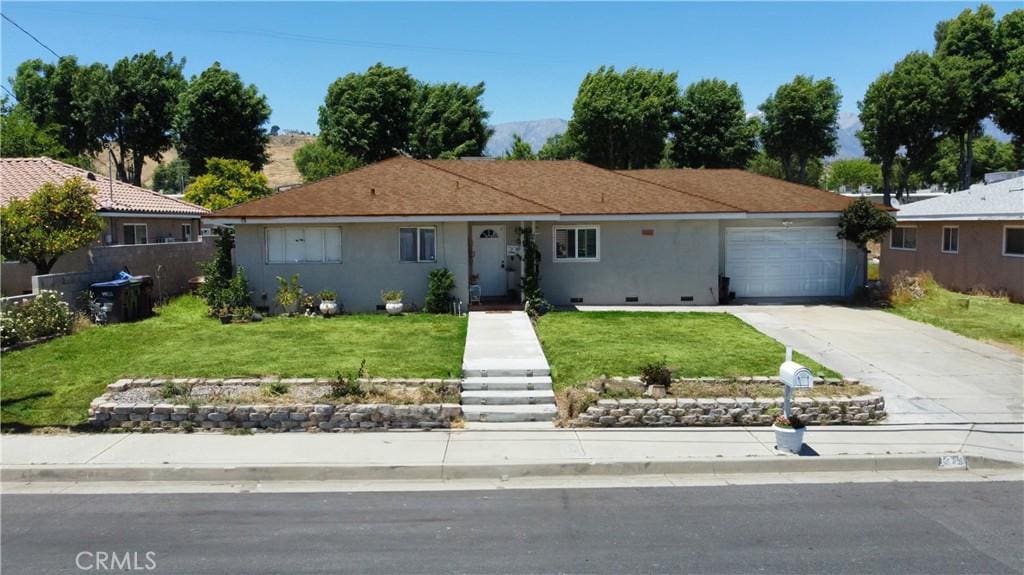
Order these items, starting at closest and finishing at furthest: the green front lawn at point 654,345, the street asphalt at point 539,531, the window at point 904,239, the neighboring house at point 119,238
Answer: the street asphalt at point 539,531 < the green front lawn at point 654,345 < the neighboring house at point 119,238 < the window at point 904,239

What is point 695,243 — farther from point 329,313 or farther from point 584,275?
point 329,313

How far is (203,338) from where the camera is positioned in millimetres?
15773

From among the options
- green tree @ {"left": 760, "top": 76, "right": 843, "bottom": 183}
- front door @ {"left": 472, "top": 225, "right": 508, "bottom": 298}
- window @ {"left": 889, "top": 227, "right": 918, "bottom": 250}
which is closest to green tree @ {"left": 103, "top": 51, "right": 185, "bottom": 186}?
front door @ {"left": 472, "top": 225, "right": 508, "bottom": 298}

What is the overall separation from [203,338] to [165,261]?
331 inches

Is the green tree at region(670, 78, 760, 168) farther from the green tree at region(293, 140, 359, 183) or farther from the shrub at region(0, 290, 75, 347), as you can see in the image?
the shrub at region(0, 290, 75, 347)

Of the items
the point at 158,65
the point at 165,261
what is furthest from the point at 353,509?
the point at 158,65

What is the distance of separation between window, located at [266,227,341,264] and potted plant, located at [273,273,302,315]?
1.80ft

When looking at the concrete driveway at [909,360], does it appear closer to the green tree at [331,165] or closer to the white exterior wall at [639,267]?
the white exterior wall at [639,267]

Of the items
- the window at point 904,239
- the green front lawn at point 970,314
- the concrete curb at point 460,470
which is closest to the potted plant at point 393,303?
the concrete curb at point 460,470

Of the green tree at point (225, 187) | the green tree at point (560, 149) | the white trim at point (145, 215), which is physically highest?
the green tree at point (560, 149)

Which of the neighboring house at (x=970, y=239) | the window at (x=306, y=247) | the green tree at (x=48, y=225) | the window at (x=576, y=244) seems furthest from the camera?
the neighboring house at (x=970, y=239)

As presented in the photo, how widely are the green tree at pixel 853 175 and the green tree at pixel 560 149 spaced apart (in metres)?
43.2

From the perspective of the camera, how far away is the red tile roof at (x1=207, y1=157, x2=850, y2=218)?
19594mm

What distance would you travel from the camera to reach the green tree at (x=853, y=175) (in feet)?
293
